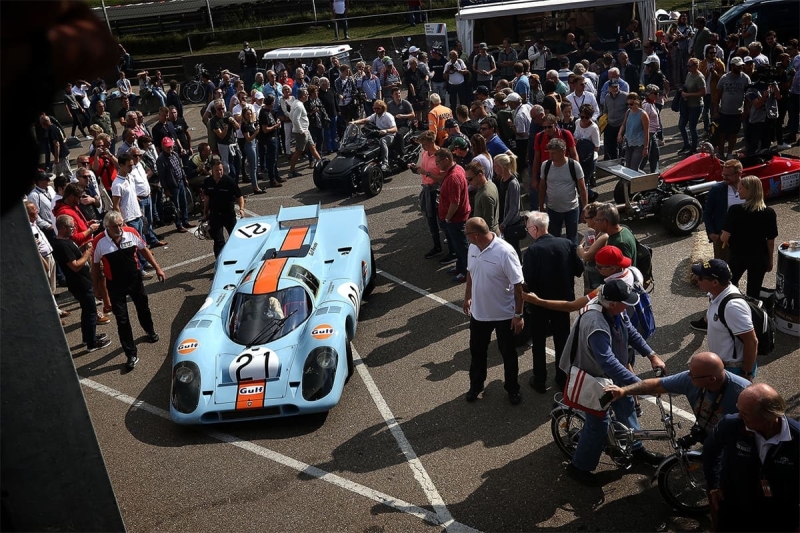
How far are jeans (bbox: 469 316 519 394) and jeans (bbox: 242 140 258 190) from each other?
9.18m

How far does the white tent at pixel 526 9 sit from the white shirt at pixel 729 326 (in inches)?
676

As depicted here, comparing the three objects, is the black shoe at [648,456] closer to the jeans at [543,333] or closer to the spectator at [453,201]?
the jeans at [543,333]

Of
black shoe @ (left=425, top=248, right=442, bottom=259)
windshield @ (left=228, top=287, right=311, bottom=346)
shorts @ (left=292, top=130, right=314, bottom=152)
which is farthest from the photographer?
shorts @ (left=292, top=130, right=314, bottom=152)

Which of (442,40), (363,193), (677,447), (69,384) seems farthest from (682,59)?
(69,384)

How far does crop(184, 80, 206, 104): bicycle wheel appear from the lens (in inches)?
1031

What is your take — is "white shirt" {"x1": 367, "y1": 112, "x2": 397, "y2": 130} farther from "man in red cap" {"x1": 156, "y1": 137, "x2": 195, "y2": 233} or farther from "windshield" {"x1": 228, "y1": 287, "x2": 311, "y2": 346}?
"windshield" {"x1": 228, "y1": 287, "x2": 311, "y2": 346}

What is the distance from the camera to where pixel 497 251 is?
23.1 feet

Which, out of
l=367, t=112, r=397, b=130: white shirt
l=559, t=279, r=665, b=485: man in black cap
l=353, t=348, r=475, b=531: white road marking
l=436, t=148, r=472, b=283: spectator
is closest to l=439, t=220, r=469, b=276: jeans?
l=436, t=148, r=472, b=283: spectator

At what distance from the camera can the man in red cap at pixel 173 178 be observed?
525 inches

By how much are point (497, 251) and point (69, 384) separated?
12.3ft

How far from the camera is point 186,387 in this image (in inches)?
299

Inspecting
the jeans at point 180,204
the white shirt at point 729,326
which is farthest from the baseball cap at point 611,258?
the jeans at point 180,204

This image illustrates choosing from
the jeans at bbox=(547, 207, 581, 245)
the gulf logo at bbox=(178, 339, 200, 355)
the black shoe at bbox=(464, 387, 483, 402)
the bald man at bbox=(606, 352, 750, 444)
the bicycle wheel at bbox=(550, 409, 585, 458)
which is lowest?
the black shoe at bbox=(464, 387, 483, 402)

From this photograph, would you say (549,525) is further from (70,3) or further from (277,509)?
(70,3)
